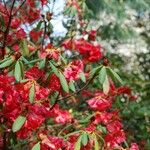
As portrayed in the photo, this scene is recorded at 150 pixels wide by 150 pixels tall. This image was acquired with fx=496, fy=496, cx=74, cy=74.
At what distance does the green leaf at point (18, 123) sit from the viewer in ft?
8.61

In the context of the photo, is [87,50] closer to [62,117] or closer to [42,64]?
[62,117]

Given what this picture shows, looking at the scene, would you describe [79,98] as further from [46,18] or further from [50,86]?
[50,86]

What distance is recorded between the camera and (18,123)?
104 inches

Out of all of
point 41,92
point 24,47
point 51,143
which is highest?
point 24,47

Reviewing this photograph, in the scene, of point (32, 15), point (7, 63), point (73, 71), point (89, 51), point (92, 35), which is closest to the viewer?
point (7, 63)

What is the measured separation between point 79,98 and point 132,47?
7.33m

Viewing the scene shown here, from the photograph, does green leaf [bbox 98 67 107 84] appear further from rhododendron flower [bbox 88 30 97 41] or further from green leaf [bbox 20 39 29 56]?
rhododendron flower [bbox 88 30 97 41]

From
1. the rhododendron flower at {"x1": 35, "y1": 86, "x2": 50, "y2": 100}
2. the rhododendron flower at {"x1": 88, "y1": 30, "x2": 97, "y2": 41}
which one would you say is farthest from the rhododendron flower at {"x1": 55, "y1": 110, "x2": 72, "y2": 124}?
the rhododendron flower at {"x1": 88, "y1": 30, "x2": 97, "y2": 41}

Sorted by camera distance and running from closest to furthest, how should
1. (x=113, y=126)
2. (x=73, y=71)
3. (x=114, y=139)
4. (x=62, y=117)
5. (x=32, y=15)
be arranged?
(x=73, y=71), (x=114, y=139), (x=113, y=126), (x=62, y=117), (x=32, y=15)

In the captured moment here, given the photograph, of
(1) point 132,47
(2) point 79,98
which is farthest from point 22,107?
(1) point 132,47

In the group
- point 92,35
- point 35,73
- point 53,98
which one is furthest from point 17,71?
point 92,35

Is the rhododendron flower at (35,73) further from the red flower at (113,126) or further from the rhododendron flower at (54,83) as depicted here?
the red flower at (113,126)

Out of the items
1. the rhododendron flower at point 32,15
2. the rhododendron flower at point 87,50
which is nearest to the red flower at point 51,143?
the rhododendron flower at point 87,50

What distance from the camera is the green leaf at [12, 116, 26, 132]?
8.61 ft
